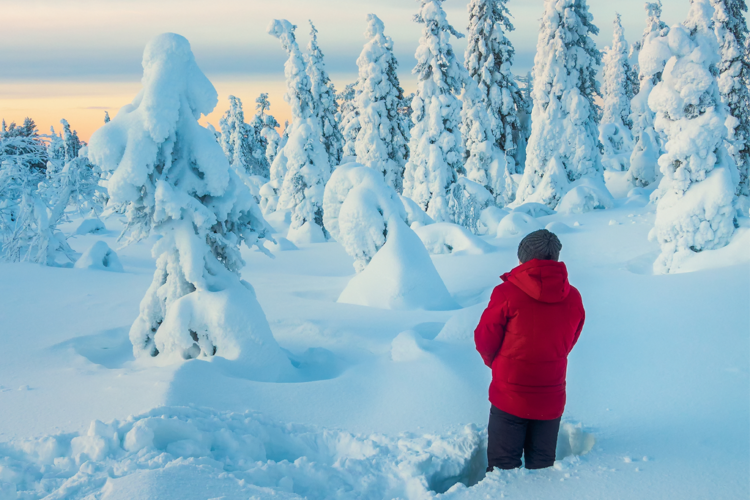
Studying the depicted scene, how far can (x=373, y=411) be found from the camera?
162 inches

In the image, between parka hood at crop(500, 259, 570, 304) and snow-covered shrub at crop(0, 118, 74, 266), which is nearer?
parka hood at crop(500, 259, 570, 304)

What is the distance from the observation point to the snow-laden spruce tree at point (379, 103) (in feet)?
73.6

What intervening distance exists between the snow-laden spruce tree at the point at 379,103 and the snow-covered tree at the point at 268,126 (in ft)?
56.1

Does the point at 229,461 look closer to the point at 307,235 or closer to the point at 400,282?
the point at 400,282

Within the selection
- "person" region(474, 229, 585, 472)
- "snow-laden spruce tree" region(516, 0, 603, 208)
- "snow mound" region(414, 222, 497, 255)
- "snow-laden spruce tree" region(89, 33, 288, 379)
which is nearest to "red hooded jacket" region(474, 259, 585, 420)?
"person" region(474, 229, 585, 472)

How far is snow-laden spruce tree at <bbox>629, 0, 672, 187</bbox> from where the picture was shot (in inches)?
407

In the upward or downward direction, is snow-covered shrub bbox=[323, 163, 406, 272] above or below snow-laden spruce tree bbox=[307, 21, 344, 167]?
below

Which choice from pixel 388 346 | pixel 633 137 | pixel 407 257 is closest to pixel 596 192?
pixel 407 257

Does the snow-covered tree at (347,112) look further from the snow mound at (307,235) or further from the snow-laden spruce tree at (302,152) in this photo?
the snow mound at (307,235)

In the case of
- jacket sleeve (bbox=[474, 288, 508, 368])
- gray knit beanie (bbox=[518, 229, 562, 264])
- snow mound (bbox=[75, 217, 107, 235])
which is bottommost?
snow mound (bbox=[75, 217, 107, 235])

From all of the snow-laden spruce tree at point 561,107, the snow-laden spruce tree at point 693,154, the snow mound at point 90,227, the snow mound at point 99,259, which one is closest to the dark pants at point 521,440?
the snow-laden spruce tree at point 693,154

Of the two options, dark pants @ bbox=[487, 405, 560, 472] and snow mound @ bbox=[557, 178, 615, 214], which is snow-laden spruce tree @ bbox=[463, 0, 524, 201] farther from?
dark pants @ bbox=[487, 405, 560, 472]

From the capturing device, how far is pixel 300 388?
4.44 meters

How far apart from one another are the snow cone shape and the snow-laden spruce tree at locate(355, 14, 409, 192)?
15.0 m
